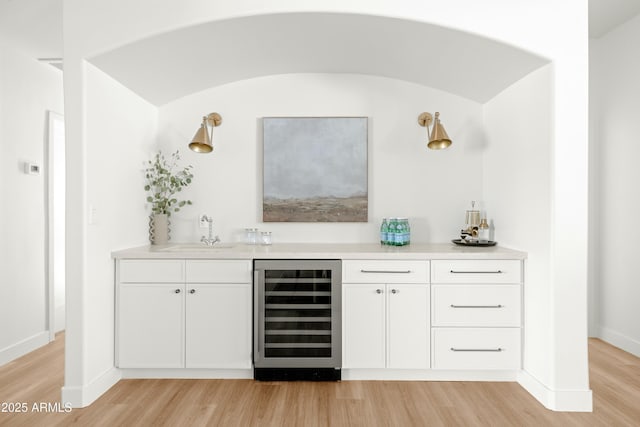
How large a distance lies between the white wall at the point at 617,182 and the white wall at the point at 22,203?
499cm

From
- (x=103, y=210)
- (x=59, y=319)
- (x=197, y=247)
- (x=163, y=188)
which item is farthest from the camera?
(x=59, y=319)

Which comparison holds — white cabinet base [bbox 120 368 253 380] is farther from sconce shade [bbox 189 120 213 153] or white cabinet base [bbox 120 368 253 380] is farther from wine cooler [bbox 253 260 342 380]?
sconce shade [bbox 189 120 213 153]

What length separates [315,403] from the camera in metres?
2.53

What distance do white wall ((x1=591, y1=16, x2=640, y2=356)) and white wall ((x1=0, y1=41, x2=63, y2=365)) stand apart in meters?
4.99

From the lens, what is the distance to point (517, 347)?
9.14 feet

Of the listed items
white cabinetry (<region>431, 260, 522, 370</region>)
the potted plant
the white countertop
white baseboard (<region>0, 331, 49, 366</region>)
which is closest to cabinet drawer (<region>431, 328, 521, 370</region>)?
white cabinetry (<region>431, 260, 522, 370</region>)

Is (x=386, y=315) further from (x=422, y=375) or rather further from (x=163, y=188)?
(x=163, y=188)

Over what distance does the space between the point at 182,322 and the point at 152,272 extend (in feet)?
1.31

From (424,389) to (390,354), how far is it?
0.30m

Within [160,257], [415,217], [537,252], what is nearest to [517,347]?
[537,252]

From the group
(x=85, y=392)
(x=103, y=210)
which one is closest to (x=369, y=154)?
(x=103, y=210)

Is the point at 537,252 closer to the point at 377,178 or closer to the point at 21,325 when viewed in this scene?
the point at 377,178

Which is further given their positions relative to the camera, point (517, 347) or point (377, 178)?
point (377, 178)

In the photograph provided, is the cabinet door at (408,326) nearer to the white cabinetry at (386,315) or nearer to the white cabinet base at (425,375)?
the white cabinetry at (386,315)
